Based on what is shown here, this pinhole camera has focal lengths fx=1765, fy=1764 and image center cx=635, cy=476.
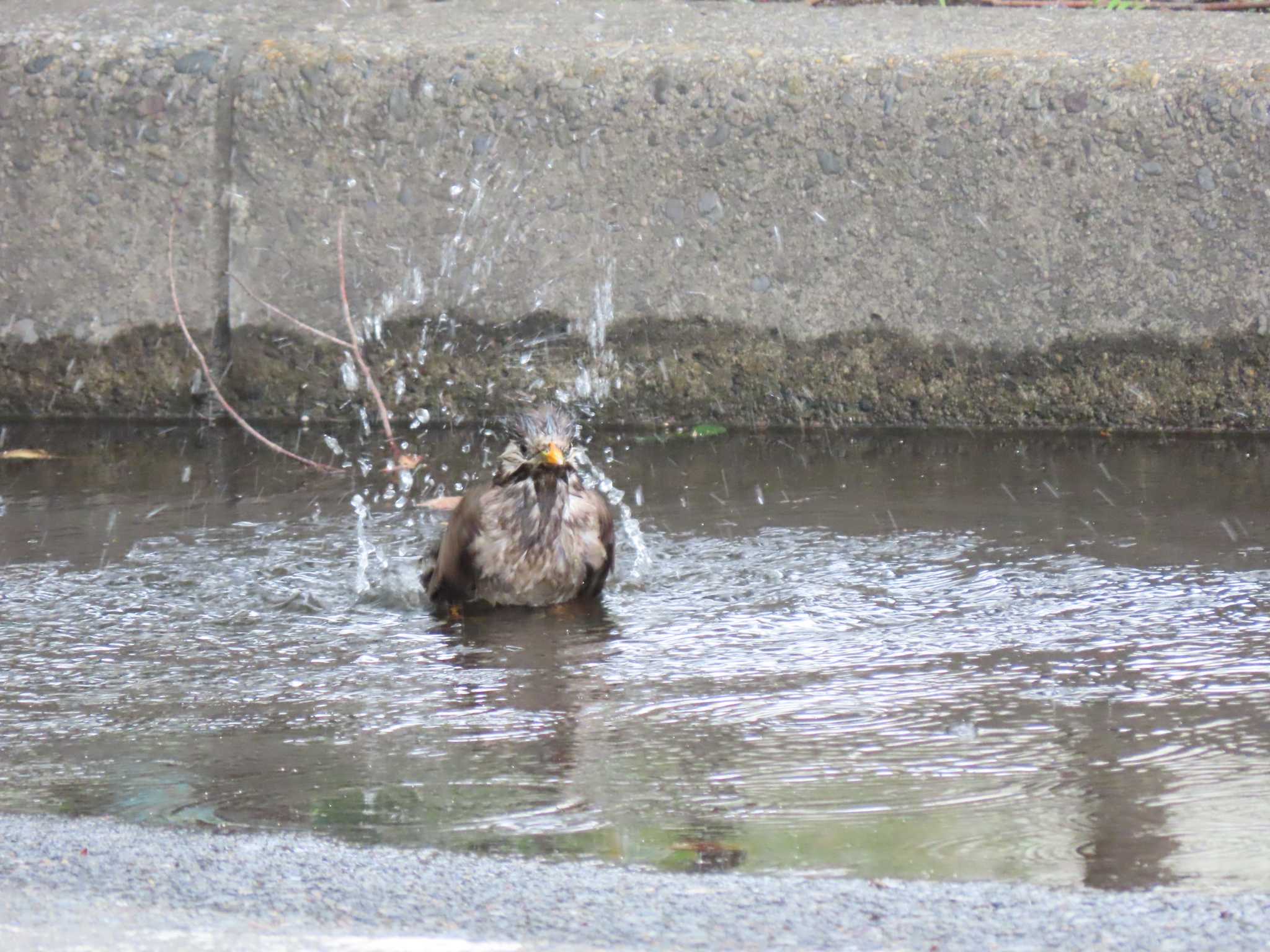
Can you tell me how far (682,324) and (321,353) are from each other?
4.28 feet

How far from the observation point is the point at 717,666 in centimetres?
385

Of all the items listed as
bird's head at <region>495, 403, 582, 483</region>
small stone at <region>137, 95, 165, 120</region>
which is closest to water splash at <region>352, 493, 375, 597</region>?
bird's head at <region>495, 403, 582, 483</region>

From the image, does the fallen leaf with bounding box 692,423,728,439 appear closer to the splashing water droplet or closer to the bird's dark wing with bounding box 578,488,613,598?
the splashing water droplet

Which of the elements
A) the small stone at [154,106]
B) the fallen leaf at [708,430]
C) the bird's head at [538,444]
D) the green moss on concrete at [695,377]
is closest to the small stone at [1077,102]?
the green moss on concrete at [695,377]

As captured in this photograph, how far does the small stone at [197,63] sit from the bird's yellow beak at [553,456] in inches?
105

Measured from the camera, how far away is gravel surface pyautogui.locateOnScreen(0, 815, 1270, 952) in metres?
2.27

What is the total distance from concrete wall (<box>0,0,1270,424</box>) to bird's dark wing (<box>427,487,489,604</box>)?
1.85 metres

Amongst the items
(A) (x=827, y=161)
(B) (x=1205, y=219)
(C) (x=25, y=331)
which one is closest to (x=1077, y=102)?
(B) (x=1205, y=219)

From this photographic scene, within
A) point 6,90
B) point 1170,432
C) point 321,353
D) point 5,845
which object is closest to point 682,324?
point 321,353

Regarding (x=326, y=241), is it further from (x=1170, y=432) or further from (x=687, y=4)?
(x=1170, y=432)

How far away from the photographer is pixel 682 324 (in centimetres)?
625

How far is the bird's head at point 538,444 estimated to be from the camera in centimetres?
438

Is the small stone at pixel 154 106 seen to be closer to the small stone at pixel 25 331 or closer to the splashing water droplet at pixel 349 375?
the small stone at pixel 25 331

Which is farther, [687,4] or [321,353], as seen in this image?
[687,4]
